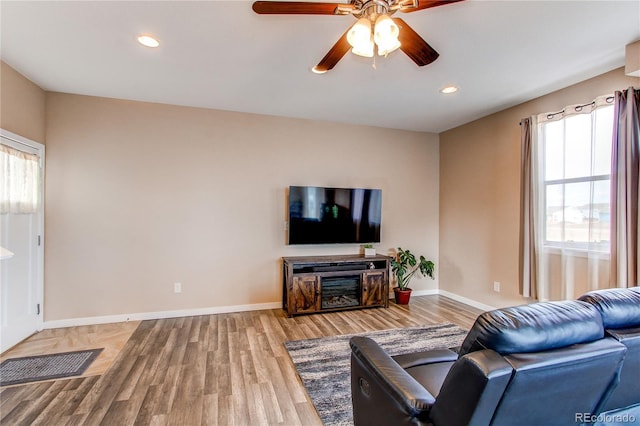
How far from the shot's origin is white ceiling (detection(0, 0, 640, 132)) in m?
2.06

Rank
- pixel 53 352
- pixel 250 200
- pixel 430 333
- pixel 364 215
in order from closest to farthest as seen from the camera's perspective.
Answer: pixel 53 352, pixel 430 333, pixel 250 200, pixel 364 215

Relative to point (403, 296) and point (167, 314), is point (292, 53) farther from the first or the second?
point (403, 296)

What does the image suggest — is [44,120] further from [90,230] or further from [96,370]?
[96,370]

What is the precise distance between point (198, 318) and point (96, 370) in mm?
1314

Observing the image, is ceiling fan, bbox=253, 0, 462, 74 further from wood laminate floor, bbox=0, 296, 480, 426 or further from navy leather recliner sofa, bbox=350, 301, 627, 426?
wood laminate floor, bbox=0, 296, 480, 426

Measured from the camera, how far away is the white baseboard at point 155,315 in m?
3.48

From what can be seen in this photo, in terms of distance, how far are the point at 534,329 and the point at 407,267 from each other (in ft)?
Answer: 12.7

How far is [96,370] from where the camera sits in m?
2.54

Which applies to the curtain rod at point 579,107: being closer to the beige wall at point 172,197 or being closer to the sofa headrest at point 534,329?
the beige wall at point 172,197

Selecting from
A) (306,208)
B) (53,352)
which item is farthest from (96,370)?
(306,208)

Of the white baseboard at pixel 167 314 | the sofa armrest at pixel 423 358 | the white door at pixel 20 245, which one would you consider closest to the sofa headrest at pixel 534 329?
the sofa armrest at pixel 423 358

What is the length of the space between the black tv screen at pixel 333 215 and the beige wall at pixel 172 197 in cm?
22

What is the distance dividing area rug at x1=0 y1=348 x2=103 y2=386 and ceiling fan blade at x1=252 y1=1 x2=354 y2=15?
304cm

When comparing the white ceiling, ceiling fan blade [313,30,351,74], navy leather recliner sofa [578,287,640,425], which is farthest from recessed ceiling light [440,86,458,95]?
navy leather recliner sofa [578,287,640,425]
